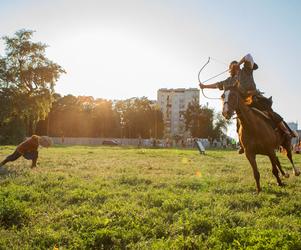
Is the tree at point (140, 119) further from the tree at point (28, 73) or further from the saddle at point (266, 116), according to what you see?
the saddle at point (266, 116)

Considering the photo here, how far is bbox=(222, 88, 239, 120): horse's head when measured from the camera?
13305 mm

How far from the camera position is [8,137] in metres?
86.5

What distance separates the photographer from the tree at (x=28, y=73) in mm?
77250

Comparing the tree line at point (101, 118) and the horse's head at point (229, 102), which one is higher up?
the tree line at point (101, 118)

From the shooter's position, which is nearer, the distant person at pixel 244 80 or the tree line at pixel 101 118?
the distant person at pixel 244 80

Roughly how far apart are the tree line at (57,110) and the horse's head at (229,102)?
66.1 m

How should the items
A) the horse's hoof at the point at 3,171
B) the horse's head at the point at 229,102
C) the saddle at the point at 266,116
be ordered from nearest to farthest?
the horse's head at the point at 229,102, the saddle at the point at 266,116, the horse's hoof at the point at 3,171

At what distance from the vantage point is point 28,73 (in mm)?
78688

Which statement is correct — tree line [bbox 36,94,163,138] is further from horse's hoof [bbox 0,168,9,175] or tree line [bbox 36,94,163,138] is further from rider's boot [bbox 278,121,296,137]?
rider's boot [bbox 278,121,296,137]

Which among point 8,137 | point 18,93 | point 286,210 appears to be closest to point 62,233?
point 286,210

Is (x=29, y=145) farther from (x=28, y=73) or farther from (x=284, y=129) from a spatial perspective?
(x=28, y=73)

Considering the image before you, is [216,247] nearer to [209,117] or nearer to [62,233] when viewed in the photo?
[62,233]

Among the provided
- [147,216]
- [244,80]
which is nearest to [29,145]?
[244,80]

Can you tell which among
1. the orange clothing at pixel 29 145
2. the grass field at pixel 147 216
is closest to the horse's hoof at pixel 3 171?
the orange clothing at pixel 29 145
